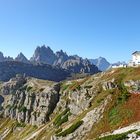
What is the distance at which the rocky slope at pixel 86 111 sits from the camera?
69.3m

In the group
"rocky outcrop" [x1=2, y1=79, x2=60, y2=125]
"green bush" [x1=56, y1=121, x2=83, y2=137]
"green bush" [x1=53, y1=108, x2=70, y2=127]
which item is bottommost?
"green bush" [x1=56, y1=121, x2=83, y2=137]

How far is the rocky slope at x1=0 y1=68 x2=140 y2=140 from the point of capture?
69312 millimetres

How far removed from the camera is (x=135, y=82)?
294 ft

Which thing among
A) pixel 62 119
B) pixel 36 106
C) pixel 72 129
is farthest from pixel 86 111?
pixel 36 106

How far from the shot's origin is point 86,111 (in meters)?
90.5

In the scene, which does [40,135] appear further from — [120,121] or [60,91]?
[120,121]

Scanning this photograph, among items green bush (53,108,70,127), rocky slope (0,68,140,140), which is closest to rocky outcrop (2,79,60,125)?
rocky slope (0,68,140,140)

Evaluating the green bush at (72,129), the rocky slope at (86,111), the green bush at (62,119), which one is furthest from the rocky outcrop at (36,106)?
the green bush at (72,129)

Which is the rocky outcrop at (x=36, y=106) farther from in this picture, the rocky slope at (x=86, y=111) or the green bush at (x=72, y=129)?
the green bush at (x=72, y=129)

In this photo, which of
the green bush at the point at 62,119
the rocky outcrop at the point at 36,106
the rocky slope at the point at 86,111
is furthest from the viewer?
the rocky outcrop at the point at 36,106

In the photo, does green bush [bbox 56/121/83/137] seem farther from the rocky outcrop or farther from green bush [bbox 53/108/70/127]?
the rocky outcrop

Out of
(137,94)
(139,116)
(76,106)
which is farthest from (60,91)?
(139,116)

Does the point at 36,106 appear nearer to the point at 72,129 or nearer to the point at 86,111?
the point at 86,111

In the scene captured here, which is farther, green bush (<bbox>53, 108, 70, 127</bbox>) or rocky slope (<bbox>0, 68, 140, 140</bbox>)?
green bush (<bbox>53, 108, 70, 127</bbox>)
